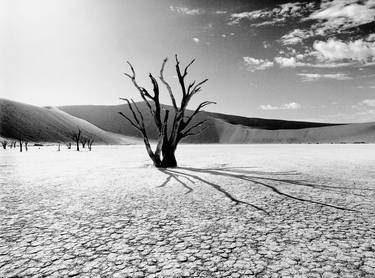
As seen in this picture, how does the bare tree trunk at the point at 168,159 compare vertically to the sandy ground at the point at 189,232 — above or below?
above

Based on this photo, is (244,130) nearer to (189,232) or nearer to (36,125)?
(36,125)

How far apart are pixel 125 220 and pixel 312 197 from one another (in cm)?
502

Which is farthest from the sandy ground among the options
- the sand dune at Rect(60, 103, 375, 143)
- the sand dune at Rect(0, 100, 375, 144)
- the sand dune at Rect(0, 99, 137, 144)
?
the sand dune at Rect(60, 103, 375, 143)

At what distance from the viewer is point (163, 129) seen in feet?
57.5

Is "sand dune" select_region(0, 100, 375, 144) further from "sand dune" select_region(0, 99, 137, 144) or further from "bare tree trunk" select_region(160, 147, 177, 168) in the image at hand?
"bare tree trunk" select_region(160, 147, 177, 168)

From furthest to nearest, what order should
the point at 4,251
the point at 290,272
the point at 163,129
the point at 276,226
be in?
the point at 163,129, the point at 276,226, the point at 4,251, the point at 290,272

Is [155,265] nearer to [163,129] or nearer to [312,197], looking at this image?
[312,197]

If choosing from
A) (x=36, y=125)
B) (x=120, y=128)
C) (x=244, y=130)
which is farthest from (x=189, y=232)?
(x=244, y=130)

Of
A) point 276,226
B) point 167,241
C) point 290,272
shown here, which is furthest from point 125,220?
point 290,272

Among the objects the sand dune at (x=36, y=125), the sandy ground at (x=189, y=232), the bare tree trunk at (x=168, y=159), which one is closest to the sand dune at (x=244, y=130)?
the sand dune at (x=36, y=125)

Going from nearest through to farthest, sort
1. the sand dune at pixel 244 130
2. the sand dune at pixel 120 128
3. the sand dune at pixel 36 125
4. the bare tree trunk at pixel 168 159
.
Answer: the bare tree trunk at pixel 168 159 → the sand dune at pixel 36 125 → the sand dune at pixel 120 128 → the sand dune at pixel 244 130

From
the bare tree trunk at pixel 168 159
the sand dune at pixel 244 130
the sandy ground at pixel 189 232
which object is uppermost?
the sand dune at pixel 244 130

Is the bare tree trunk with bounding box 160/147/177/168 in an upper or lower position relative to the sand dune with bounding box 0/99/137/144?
lower

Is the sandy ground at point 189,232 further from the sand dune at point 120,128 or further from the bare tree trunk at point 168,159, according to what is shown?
the sand dune at point 120,128
